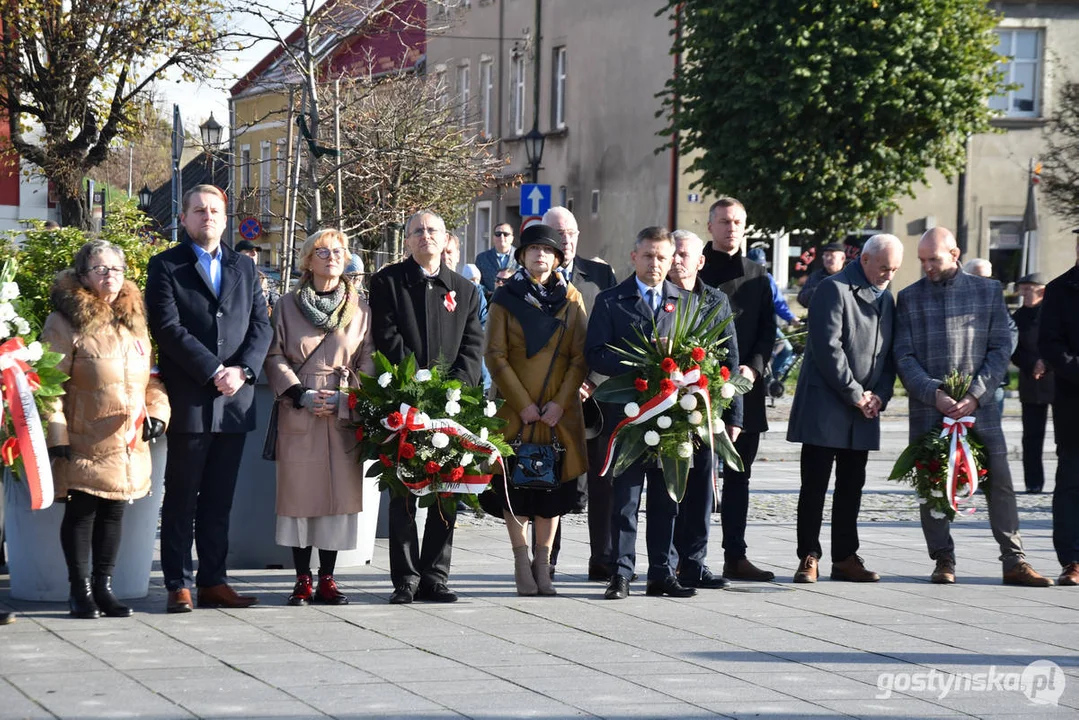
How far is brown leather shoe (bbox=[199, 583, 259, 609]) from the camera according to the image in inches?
329

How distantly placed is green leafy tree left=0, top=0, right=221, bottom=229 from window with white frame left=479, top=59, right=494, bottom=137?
490 inches

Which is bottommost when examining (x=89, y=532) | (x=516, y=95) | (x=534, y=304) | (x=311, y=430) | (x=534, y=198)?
(x=89, y=532)

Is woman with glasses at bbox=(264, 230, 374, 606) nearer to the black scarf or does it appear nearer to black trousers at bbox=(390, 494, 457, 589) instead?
black trousers at bbox=(390, 494, 457, 589)

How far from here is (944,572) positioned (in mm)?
9734

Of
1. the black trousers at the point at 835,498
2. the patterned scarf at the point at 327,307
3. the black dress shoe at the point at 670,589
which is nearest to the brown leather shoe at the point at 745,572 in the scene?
the black trousers at the point at 835,498

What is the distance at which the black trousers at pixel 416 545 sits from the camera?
8.77m

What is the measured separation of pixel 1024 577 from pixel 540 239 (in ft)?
11.8

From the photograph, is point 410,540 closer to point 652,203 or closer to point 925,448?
point 925,448

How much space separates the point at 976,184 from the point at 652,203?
22.6 feet

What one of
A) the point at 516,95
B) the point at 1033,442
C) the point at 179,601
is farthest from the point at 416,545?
the point at 516,95

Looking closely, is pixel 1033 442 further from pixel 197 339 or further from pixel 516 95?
pixel 516 95

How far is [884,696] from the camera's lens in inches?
257

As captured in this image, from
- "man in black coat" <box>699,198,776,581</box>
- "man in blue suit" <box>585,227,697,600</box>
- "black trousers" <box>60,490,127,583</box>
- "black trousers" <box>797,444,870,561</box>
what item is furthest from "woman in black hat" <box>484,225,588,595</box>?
"black trousers" <box>60,490,127,583</box>

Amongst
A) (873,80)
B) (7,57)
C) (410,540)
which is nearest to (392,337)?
(410,540)
